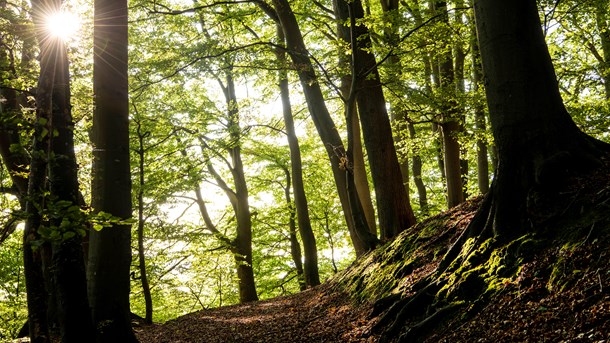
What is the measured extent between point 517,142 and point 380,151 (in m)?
4.75

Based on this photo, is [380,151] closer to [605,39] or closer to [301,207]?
[301,207]

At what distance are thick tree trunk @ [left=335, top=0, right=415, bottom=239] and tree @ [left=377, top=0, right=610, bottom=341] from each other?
4.25 meters

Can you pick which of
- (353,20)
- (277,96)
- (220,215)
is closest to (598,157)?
(353,20)

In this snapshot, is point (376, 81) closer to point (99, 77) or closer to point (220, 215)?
point (99, 77)

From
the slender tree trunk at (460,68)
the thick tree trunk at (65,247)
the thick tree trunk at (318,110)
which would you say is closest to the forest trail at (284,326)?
the thick tree trunk at (318,110)

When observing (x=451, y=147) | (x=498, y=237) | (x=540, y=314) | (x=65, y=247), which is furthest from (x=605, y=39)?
(x=65, y=247)

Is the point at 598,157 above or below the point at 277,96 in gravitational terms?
below

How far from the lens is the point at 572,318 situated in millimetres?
3539

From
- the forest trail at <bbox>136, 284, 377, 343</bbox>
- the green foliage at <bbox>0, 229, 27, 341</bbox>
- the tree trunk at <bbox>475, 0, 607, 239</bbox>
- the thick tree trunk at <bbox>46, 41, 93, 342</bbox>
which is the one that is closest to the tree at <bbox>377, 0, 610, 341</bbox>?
the tree trunk at <bbox>475, 0, 607, 239</bbox>

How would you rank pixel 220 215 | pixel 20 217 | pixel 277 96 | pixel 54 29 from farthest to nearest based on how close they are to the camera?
pixel 220 215 < pixel 277 96 < pixel 54 29 < pixel 20 217

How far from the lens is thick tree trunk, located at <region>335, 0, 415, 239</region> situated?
384 inches

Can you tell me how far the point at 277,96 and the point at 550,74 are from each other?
13083 millimetres

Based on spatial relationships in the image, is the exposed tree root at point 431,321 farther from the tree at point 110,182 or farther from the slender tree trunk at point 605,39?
the slender tree trunk at point 605,39

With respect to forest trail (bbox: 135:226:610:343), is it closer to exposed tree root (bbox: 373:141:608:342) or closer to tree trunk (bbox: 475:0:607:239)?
exposed tree root (bbox: 373:141:608:342)
